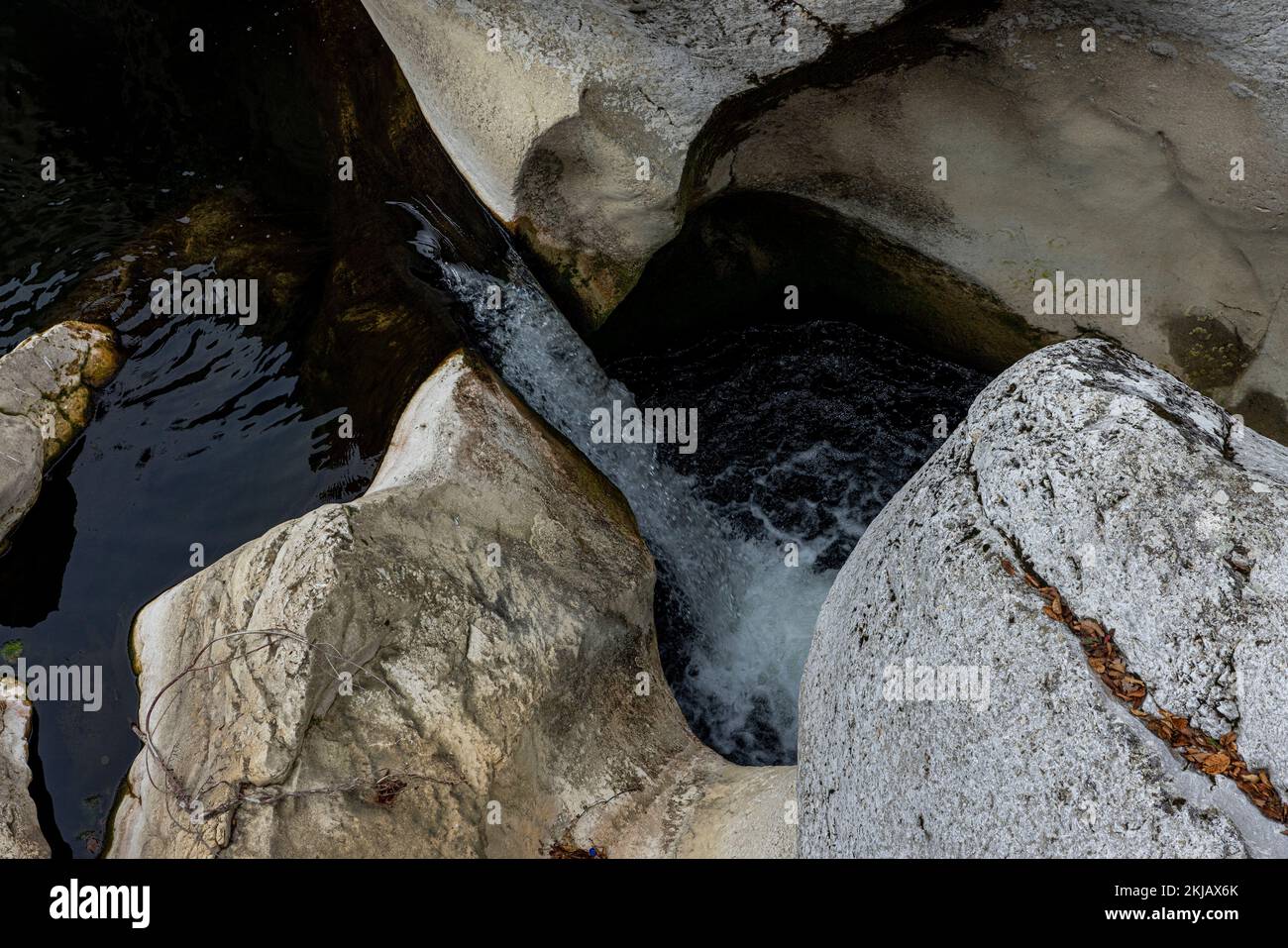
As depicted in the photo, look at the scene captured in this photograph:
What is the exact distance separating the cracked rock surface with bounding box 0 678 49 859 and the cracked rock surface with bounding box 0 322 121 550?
86 cm

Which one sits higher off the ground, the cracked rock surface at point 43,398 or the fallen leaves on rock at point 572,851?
the cracked rock surface at point 43,398

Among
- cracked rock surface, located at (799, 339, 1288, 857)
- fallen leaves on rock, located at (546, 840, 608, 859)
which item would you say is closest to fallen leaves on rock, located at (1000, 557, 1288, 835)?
cracked rock surface, located at (799, 339, 1288, 857)

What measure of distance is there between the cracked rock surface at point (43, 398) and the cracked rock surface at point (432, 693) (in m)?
1.02

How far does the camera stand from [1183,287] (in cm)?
535

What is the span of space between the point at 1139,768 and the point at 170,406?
4.92 metres

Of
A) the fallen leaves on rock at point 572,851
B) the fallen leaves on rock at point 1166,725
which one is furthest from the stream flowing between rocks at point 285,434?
the fallen leaves on rock at point 1166,725

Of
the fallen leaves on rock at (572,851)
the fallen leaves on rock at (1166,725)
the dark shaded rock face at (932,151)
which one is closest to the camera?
the fallen leaves on rock at (1166,725)

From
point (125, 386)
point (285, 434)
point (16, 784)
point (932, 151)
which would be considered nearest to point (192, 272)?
point (125, 386)

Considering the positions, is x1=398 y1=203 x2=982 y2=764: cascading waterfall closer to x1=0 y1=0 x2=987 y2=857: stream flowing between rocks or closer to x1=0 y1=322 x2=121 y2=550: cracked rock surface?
x1=0 y1=0 x2=987 y2=857: stream flowing between rocks

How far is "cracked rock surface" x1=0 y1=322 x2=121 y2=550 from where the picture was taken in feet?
15.7

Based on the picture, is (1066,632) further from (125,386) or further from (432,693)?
(125,386)

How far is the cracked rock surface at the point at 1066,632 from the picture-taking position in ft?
8.45

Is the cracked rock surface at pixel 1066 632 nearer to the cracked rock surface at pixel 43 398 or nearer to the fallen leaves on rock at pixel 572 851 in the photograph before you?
the fallen leaves on rock at pixel 572 851

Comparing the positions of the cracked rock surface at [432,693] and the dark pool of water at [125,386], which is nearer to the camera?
the cracked rock surface at [432,693]
